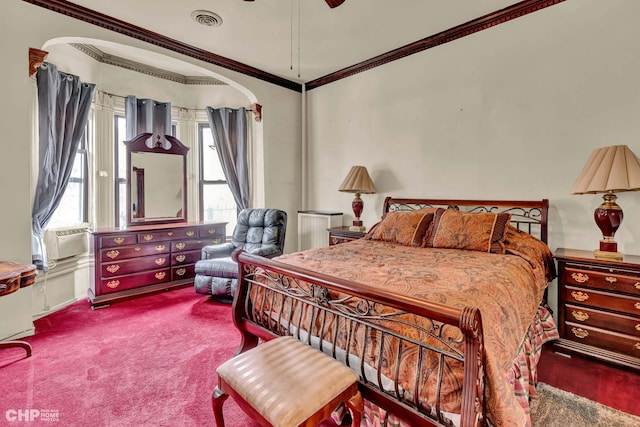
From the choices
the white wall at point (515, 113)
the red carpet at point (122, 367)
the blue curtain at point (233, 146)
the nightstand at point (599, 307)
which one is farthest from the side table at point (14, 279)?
the nightstand at point (599, 307)

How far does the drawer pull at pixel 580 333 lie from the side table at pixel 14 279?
4132 mm

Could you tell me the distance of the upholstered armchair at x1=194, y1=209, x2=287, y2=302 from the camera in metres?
3.54

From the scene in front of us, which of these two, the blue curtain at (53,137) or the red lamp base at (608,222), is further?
the blue curtain at (53,137)

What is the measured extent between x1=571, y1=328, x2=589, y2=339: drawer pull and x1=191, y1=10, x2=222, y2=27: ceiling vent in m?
4.21

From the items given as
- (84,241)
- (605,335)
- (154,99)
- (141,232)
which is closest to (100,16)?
(154,99)

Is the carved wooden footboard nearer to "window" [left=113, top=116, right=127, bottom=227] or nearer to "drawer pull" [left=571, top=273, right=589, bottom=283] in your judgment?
"drawer pull" [left=571, top=273, right=589, bottom=283]

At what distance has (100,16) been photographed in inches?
123

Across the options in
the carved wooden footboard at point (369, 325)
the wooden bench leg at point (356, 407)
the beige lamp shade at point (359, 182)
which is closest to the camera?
the carved wooden footboard at point (369, 325)

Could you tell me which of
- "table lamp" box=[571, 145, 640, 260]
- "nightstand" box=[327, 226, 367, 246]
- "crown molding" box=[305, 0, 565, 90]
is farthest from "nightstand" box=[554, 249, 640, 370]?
"crown molding" box=[305, 0, 565, 90]

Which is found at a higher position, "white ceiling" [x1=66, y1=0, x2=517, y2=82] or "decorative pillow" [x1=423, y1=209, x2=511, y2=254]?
"white ceiling" [x1=66, y1=0, x2=517, y2=82]

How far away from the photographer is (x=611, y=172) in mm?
2285

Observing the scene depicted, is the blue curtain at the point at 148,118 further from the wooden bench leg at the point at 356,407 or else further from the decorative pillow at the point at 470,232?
the wooden bench leg at the point at 356,407

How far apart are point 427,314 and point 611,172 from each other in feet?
7.01

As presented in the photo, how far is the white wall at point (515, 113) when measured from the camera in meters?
2.60
